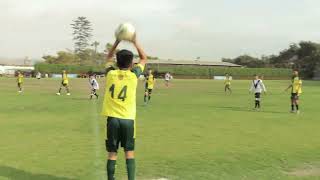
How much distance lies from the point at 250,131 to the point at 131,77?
29.9 ft

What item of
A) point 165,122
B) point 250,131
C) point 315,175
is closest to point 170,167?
point 315,175

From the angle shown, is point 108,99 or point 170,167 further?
point 170,167

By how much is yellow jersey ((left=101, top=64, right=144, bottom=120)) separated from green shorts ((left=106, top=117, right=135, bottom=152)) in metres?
0.08

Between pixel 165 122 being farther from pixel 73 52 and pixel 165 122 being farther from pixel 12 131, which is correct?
pixel 73 52

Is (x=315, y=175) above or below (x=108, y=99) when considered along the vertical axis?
below

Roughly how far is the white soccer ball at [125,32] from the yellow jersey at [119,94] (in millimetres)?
504

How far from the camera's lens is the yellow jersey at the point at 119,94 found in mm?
7402

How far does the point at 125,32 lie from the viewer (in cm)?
732

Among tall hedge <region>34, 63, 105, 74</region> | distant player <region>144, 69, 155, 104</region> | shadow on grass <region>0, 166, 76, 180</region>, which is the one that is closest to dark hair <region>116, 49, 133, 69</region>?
shadow on grass <region>0, 166, 76, 180</region>

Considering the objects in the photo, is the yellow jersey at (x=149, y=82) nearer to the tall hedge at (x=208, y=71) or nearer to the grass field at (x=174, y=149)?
the grass field at (x=174, y=149)

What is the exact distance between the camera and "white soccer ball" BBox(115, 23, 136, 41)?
731 cm

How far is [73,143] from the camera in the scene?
1276 centimetres

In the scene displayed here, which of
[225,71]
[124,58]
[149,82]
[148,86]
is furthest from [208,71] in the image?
[124,58]

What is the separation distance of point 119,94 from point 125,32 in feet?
3.01
